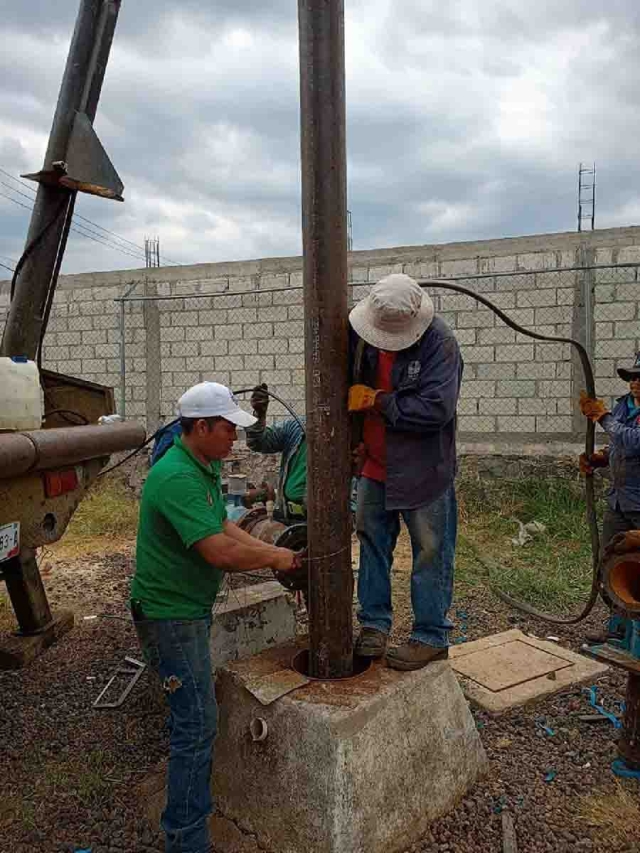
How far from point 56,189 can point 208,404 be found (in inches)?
91.3

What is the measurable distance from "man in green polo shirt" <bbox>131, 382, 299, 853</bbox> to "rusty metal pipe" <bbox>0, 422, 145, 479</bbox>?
582 millimetres

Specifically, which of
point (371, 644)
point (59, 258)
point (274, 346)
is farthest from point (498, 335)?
point (371, 644)

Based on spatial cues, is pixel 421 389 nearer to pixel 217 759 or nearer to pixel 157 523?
pixel 157 523

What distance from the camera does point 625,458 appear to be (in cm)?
446

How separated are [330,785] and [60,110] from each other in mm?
3670

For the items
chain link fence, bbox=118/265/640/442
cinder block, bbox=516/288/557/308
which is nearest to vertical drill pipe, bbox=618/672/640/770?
chain link fence, bbox=118/265/640/442

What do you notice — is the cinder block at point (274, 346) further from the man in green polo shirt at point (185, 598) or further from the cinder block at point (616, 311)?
the man in green polo shirt at point (185, 598)

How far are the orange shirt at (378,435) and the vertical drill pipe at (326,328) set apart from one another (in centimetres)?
29

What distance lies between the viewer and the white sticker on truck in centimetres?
311

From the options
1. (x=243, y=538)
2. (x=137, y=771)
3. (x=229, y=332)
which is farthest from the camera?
(x=229, y=332)

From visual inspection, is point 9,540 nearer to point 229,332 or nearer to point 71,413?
point 71,413

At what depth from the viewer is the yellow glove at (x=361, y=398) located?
2.82 m

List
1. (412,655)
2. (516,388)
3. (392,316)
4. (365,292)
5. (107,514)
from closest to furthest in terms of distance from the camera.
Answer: (392,316), (412,655), (516,388), (107,514), (365,292)

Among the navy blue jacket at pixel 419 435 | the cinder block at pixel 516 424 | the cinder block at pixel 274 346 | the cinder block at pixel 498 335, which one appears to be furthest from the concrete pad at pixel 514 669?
the cinder block at pixel 274 346
